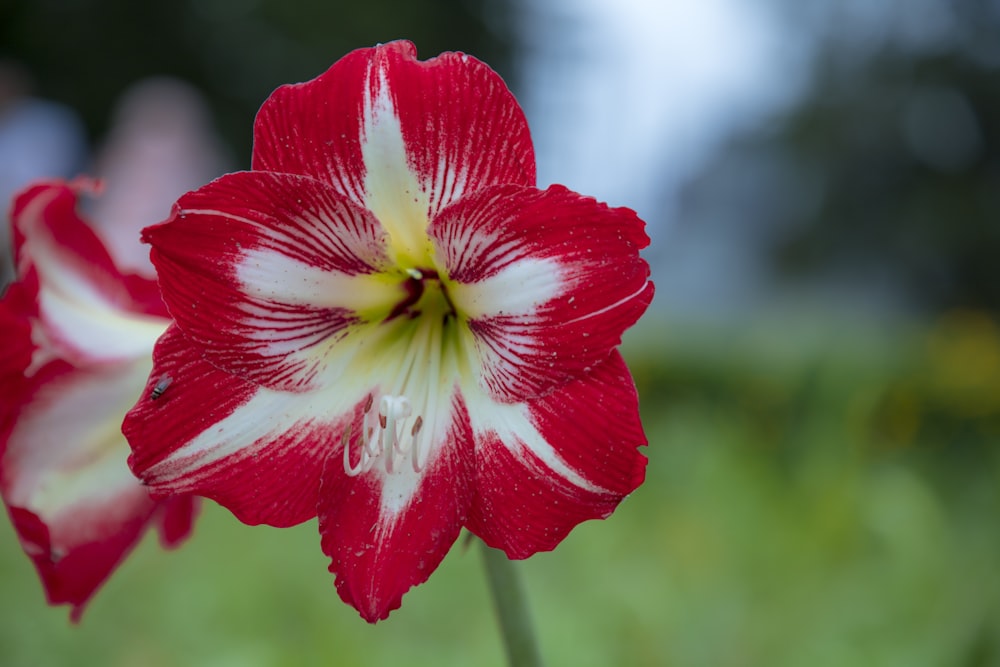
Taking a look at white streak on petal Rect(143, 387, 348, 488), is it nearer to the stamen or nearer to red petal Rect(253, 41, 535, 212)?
the stamen

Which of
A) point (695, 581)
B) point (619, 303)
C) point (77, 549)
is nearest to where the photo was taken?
point (619, 303)

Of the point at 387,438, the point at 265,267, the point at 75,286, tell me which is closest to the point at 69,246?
the point at 75,286

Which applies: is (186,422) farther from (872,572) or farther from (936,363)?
(936,363)

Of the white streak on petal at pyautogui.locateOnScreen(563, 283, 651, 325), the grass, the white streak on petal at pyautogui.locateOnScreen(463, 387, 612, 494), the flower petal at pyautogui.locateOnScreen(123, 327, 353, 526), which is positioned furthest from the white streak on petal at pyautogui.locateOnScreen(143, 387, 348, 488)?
the grass

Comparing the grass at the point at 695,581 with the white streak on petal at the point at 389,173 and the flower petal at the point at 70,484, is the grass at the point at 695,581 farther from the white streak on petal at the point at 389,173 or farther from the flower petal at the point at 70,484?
the white streak on petal at the point at 389,173

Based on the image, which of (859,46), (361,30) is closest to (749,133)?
(859,46)

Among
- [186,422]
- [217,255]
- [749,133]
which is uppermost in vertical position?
[217,255]

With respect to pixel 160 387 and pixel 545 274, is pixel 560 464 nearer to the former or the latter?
pixel 545 274
